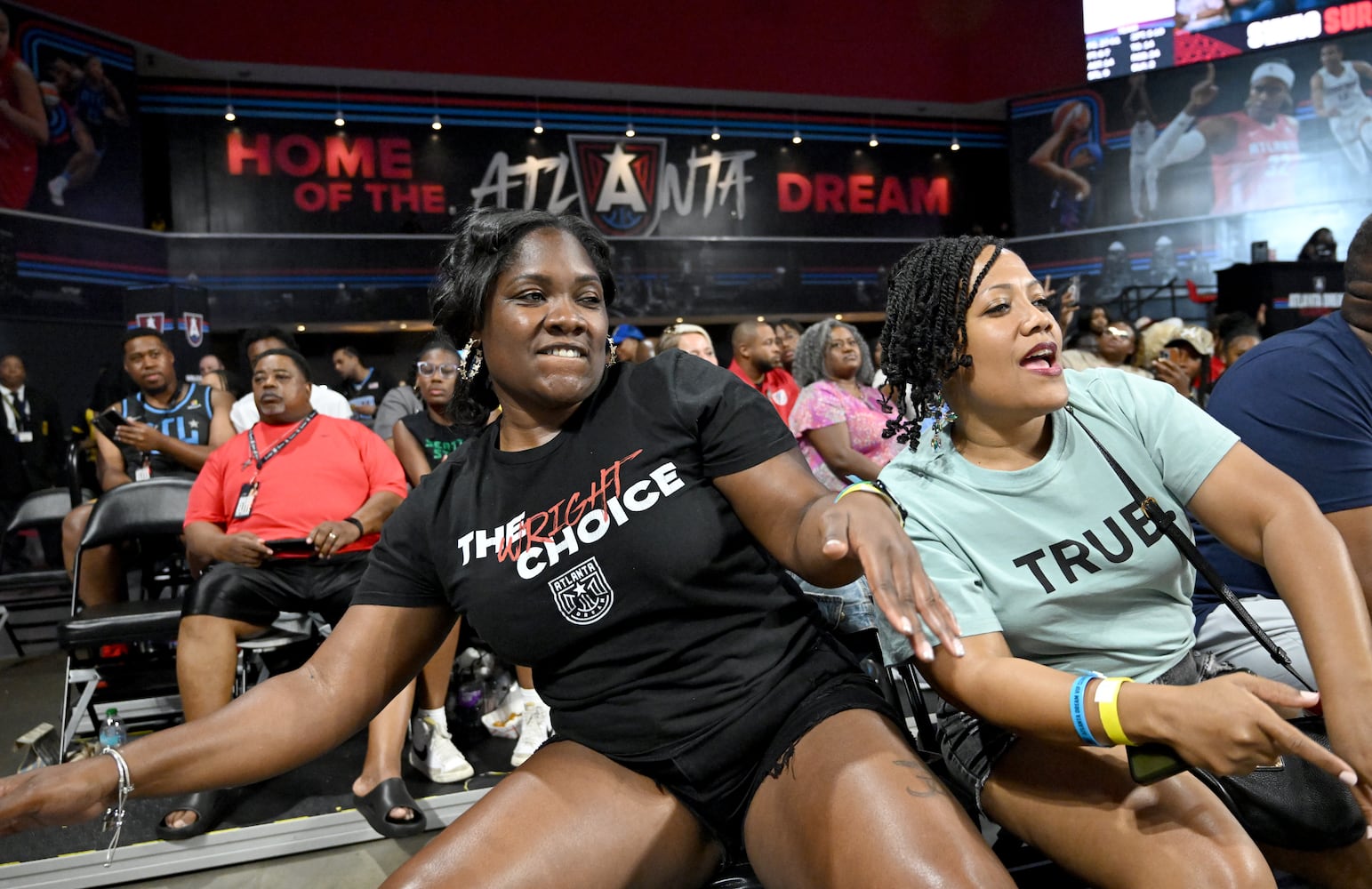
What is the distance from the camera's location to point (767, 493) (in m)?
1.46

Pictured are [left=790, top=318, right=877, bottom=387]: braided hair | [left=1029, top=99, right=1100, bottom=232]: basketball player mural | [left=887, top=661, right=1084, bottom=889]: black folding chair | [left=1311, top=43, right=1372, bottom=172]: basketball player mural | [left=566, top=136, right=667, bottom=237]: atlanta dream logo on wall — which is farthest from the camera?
[left=1029, top=99, right=1100, bottom=232]: basketball player mural

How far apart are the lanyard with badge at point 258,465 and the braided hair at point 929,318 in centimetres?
261

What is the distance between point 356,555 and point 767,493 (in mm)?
2437

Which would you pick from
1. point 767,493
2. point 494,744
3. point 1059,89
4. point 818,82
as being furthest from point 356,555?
point 1059,89

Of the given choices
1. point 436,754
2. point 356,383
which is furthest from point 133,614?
point 356,383

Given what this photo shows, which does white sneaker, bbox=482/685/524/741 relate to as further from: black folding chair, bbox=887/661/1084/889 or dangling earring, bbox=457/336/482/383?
black folding chair, bbox=887/661/1084/889

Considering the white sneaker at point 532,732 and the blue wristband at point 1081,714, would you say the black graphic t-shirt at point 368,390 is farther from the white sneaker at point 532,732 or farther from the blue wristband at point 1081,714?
the blue wristband at point 1081,714

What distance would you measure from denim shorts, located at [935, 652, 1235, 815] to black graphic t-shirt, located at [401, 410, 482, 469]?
2879 millimetres

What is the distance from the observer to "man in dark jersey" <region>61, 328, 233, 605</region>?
447cm

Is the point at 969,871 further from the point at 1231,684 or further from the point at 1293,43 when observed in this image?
the point at 1293,43

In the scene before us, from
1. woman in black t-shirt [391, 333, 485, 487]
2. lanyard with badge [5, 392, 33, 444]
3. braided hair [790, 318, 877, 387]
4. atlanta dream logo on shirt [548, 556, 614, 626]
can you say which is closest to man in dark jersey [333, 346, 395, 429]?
lanyard with badge [5, 392, 33, 444]

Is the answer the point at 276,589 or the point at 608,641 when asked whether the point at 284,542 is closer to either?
the point at 276,589

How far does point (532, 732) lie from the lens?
3.35 meters

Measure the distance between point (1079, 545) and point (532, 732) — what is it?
2.31 meters
